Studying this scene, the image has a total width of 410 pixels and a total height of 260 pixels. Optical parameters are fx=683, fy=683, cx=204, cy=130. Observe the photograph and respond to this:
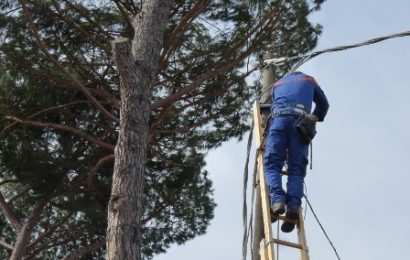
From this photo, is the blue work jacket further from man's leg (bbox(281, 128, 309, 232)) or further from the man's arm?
→ man's leg (bbox(281, 128, 309, 232))

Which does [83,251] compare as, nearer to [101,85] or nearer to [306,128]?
[101,85]

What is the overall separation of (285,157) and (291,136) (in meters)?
0.17

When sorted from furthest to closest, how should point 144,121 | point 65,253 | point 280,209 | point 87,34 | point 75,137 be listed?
point 65,253 → point 75,137 → point 87,34 → point 144,121 → point 280,209

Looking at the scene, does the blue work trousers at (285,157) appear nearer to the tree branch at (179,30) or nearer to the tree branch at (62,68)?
the tree branch at (62,68)

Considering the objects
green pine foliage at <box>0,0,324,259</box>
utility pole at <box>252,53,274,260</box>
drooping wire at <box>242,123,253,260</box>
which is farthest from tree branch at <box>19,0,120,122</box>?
utility pole at <box>252,53,274,260</box>

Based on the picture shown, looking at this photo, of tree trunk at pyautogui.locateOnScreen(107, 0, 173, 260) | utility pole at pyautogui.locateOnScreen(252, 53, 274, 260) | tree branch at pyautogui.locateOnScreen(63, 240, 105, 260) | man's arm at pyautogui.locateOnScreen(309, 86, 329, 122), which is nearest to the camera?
tree trunk at pyautogui.locateOnScreen(107, 0, 173, 260)

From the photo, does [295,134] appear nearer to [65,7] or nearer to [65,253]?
[65,7]

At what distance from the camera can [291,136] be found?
4.68m

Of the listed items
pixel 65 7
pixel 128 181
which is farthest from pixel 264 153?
pixel 65 7

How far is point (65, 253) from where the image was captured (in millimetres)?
10602

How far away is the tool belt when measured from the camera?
15.3 ft

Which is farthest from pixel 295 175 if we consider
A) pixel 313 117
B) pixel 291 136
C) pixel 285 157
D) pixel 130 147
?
pixel 130 147

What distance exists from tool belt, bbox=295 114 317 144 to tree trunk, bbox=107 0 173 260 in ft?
3.89

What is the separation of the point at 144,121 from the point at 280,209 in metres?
1.44
